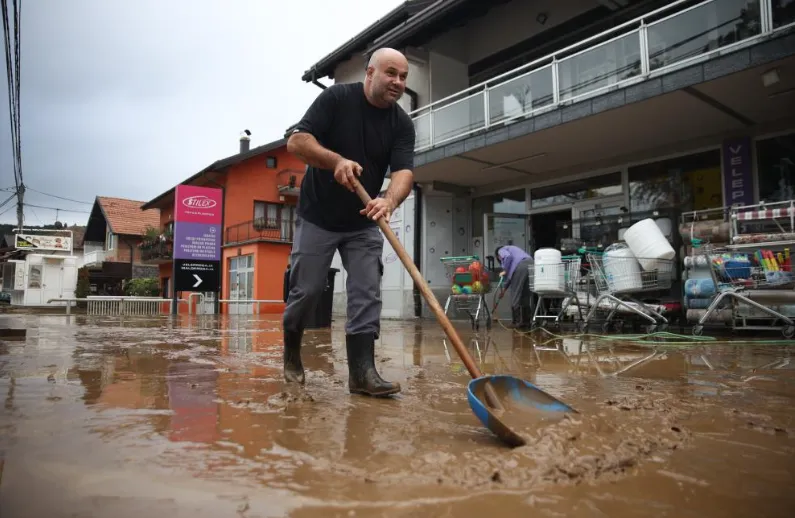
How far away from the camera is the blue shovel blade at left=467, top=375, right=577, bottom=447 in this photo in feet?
5.93

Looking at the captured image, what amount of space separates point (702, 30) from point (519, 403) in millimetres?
7283

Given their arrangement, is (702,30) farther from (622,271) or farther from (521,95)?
(622,271)

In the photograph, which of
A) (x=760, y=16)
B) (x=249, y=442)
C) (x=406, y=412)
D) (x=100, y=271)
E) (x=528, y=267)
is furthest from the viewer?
(x=100, y=271)

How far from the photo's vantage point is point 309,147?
256 cm

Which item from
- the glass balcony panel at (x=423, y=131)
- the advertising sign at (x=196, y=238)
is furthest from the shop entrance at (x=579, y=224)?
the advertising sign at (x=196, y=238)

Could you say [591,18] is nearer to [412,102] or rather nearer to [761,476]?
[412,102]

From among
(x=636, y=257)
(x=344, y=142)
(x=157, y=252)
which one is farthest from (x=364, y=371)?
(x=157, y=252)

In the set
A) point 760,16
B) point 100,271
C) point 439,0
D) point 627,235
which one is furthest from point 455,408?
point 100,271

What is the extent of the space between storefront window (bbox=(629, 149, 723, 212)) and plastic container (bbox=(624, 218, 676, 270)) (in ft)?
8.51

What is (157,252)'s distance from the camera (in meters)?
29.0

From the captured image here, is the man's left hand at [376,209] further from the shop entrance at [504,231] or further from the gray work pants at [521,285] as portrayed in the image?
the shop entrance at [504,231]

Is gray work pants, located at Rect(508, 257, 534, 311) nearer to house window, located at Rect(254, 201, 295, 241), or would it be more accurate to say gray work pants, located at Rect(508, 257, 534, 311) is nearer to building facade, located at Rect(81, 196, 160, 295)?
house window, located at Rect(254, 201, 295, 241)

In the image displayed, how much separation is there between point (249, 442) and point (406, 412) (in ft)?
2.30

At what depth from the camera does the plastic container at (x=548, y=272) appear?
7.21 meters
